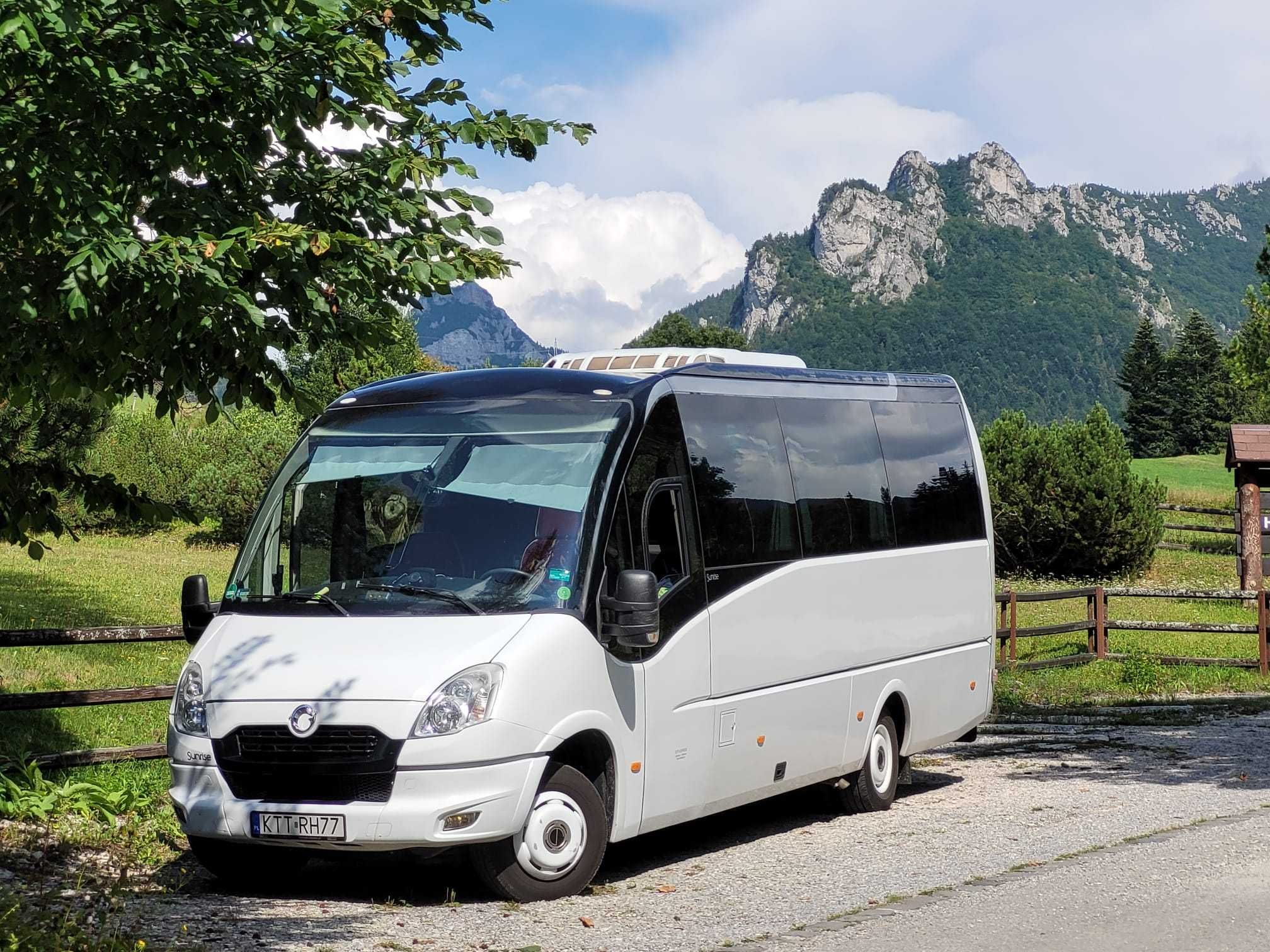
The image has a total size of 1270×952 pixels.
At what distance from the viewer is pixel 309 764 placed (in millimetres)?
7488

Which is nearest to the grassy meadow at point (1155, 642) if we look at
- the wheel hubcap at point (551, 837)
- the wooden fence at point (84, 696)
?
the wooden fence at point (84, 696)

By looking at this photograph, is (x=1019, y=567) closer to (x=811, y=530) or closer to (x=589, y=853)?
(x=811, y=530)

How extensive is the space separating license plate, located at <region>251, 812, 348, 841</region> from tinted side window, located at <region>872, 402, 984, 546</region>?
565 centimetres

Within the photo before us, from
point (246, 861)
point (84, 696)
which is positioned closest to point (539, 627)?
point (246, 861)

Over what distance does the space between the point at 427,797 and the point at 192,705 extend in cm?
141

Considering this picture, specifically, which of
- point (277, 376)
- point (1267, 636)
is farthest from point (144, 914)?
point (1267, 636)

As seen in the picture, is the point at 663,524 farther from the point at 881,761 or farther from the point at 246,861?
the point at 881,761

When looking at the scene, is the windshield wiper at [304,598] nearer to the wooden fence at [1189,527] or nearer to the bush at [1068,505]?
the bush at [1068,505]

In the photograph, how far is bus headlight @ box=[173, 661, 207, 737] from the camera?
7.80 meters

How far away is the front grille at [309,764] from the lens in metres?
7.41

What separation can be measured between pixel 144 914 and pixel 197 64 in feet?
12.6

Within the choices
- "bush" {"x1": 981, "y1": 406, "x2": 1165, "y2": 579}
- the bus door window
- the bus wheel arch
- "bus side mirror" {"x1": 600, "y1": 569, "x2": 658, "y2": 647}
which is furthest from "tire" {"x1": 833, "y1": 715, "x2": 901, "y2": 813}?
"bush" {"x1": 981, "y1": 406, "x2": 1165, "y2": 579}

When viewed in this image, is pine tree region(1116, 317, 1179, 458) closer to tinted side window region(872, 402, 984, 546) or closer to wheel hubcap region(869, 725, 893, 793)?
tinted side window region(872, 402, 984, 546)

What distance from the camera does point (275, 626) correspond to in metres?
8.09
